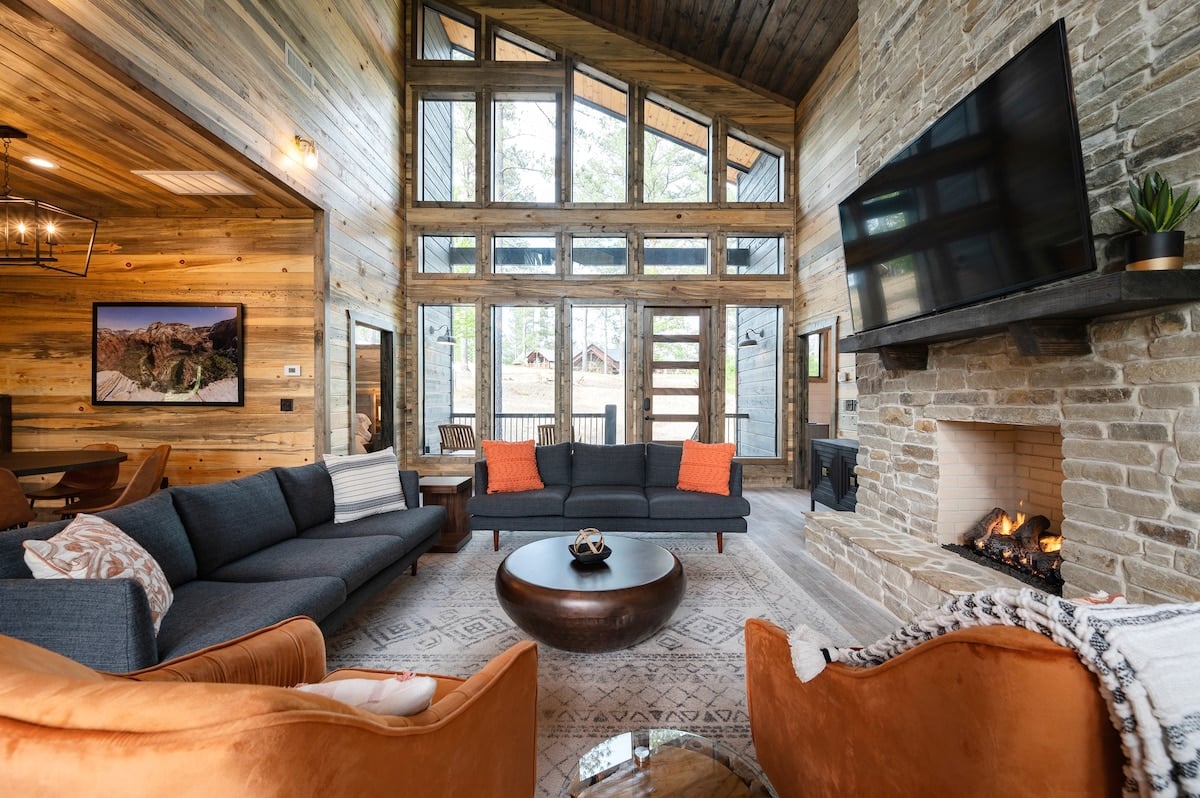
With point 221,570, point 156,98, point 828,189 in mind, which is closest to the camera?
point 221,570

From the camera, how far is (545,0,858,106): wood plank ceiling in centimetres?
538

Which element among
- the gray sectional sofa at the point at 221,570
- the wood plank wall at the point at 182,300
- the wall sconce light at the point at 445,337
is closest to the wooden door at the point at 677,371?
the wall sconce light at the point at 445,337

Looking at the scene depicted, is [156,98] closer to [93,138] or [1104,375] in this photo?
[93,138]

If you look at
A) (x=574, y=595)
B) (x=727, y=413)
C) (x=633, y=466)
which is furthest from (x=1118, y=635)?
(x=727, y=413)

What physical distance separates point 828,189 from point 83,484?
770cm

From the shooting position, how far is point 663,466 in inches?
173

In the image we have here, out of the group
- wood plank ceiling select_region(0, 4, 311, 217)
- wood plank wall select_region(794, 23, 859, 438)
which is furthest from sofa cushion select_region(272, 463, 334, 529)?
wood plank wall select_region(794, 23, 859, 438)

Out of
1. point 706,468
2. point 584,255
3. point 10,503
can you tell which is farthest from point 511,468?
point 584,255

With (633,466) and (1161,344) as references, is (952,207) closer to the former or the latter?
(1161,344)

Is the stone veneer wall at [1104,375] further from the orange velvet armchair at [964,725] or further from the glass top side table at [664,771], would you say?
the glass top side table at [664,771]

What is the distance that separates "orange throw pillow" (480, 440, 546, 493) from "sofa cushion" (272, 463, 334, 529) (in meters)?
1.22

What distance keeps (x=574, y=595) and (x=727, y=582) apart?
1.46 m

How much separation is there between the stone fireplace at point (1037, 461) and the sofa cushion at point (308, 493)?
11.2 feet

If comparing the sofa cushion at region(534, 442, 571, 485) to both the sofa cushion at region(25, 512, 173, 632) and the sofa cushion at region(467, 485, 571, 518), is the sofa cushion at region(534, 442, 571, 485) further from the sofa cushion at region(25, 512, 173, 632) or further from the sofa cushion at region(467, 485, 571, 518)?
the sofa cushion at region(25, 512, 173, 632)
